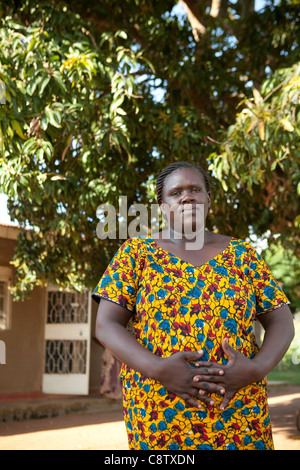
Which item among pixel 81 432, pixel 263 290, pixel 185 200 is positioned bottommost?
pixel 81 432

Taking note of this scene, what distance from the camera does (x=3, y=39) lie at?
536 centimetres

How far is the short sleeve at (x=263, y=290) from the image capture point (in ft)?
6.36

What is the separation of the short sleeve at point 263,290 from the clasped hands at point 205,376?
24 cm

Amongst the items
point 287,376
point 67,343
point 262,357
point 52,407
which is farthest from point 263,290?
point 287,376

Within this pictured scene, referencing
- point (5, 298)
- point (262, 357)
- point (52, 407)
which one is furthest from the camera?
point (5, 298)

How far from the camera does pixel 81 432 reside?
9.20m

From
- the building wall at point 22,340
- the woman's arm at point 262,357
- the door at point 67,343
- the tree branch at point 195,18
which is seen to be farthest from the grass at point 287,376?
the woman's arm at point 262,357

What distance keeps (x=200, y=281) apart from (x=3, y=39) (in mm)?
4228

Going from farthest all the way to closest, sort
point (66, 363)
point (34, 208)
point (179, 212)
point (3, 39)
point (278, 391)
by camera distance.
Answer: point (278, 391)
point (66, 363)
point (34, 208)
point (3, 39)
point (179, 212)

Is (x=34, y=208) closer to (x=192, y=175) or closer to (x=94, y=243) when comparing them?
(x=94, y=243)

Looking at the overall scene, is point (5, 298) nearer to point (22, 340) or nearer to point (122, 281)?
point (22, 340)

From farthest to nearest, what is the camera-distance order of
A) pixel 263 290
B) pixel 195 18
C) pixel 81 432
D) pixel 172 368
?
pixel 81 432 < pixel 195 18 < pixel 263 290 < pixel 172 368

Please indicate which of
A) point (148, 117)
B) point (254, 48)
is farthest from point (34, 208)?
point (254, 48)

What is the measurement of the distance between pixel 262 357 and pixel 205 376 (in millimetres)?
206
